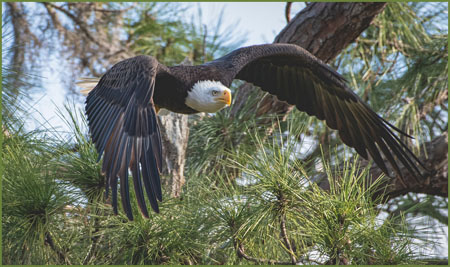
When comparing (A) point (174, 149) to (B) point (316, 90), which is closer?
(A) point (174, 149)

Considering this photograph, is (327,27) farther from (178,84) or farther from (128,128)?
(128,128)

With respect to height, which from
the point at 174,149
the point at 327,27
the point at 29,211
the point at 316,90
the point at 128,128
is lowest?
the point at 29,211

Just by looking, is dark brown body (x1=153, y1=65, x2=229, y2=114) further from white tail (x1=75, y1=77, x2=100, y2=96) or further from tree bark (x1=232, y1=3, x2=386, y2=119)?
white tail (x1=75, y1=77, x2=100, y2=96)

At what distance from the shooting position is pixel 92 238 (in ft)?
6.60

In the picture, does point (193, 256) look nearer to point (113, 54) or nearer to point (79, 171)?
point (79, 171)

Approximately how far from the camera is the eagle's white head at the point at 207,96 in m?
2.50

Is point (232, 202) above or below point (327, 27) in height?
below

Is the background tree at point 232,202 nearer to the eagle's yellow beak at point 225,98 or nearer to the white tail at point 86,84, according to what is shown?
the eagle's yellow beak at point 225,98

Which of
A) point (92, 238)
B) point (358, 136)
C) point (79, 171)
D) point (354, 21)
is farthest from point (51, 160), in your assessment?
point (354, 21)

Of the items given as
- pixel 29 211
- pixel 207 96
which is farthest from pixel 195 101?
pixel 29 211

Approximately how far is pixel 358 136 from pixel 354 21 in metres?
0.58

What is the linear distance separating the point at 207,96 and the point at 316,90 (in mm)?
697

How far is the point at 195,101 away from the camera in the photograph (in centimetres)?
251

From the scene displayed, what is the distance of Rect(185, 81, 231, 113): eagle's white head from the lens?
8.20 ft
